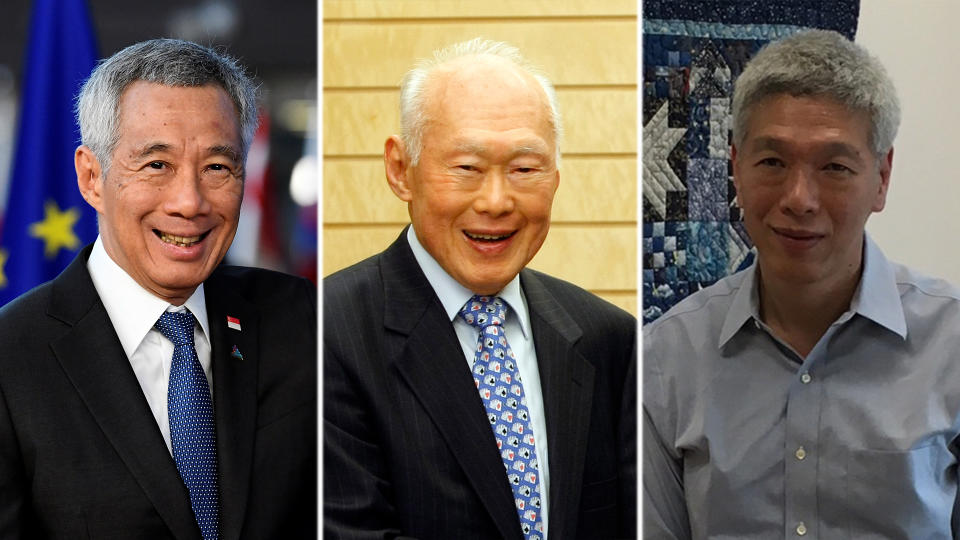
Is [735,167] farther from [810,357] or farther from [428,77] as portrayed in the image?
[428,77]

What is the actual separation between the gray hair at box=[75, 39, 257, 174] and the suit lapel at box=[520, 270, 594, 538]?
0.79 meters

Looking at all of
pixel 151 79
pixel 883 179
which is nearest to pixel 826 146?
pixel 883 179

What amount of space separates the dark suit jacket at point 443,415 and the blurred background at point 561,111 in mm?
66

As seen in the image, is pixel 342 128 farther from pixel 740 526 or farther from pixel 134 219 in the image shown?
pixel 740 526

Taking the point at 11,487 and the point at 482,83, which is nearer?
the point at 11,487

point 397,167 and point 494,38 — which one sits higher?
point 494,38

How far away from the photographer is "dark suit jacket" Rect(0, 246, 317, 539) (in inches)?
94.7

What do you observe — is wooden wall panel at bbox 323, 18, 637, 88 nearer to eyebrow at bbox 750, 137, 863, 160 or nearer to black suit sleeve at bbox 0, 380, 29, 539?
eyebrow at bbox 750, 137, 863, 160

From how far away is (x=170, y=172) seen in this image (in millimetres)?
2494

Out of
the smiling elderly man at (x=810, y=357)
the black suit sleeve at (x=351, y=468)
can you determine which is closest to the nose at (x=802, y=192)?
the smiling elderly man at (x=810, y=357)

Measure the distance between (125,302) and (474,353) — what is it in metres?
0.82

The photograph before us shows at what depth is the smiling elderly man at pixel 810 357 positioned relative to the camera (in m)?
2.54

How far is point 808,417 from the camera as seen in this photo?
258cm

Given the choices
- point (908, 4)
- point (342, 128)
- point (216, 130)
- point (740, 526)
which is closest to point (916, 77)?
point (908, 4)
